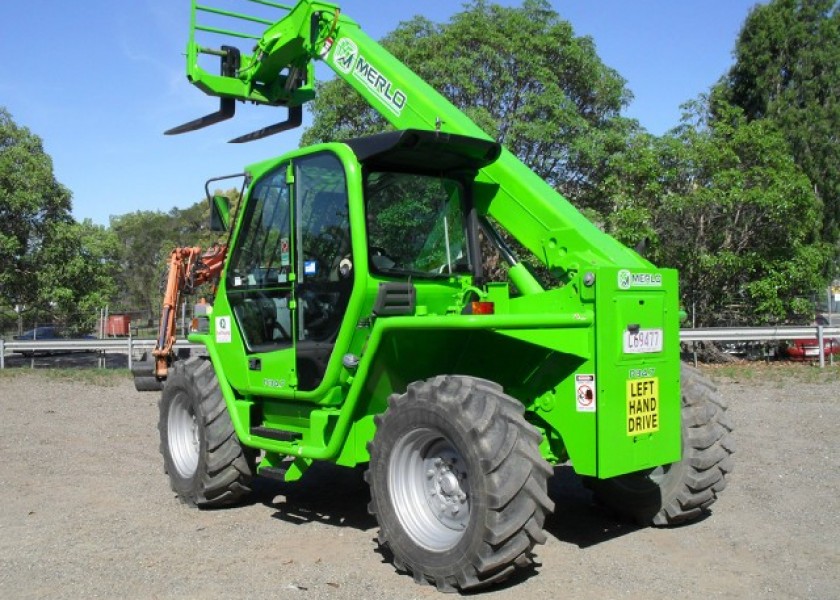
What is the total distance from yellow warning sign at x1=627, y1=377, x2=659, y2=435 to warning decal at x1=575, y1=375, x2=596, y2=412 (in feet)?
0.87

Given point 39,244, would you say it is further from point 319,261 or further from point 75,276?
point 319,261

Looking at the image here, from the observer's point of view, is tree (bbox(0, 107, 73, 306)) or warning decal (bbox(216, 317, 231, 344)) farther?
tree (bbox(0, 107, 73, 306))

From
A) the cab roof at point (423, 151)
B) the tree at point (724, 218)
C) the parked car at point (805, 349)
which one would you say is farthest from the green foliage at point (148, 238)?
the cab roof at point (423, 151)

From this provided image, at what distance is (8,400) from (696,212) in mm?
15643

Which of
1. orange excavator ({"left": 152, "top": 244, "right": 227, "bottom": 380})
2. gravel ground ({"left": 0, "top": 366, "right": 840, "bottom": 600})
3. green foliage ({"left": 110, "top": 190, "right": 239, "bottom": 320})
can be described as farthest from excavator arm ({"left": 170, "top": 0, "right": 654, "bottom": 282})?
green foliage ({"left": 110, "top": 190, "right": 239, "bottom": 320})

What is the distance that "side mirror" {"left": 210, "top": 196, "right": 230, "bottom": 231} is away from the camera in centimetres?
702

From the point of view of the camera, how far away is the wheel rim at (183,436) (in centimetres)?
753

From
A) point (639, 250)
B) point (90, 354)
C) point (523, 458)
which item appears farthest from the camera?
point (90, 354)

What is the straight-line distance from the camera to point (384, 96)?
6.93 metres

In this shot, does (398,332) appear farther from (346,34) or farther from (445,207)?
(346,34)

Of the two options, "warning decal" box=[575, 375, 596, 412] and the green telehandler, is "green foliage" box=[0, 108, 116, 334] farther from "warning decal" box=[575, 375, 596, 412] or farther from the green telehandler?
"warning decal" box=[575, 375, 596, 412]

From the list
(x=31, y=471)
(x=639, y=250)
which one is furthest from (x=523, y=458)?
(x=31, y=471)

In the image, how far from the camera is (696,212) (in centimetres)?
2052

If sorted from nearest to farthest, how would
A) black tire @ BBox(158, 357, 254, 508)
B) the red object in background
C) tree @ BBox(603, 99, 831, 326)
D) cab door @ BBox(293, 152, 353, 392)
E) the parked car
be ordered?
1. cab door @ BBox(293, 152, 353, 392)
2. black tire @ BBox(158, 357, 254, 508)
3. the parked car
4. tree @ BBox(603, 99, 831, 326)
5. the red object in background
